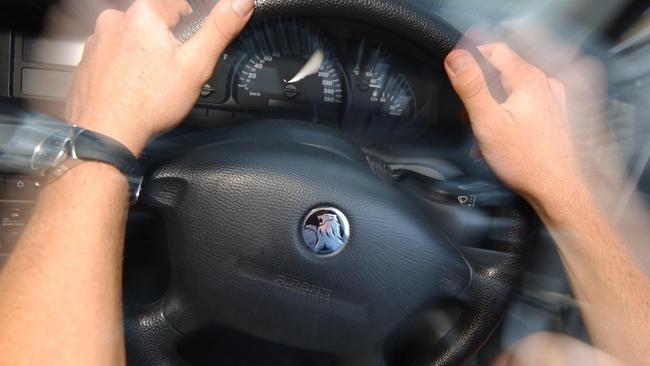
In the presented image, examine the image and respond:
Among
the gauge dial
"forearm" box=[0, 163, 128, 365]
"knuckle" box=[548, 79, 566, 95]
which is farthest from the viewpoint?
the gauge dial

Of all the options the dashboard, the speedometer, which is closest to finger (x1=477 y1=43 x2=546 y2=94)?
the dashboard

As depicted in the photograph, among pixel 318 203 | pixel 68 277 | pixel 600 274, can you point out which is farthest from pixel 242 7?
pixel 600 274

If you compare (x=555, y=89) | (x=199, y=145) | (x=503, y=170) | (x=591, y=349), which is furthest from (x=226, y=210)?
(x=591, y=349)

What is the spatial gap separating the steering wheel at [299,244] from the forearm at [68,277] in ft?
0.29

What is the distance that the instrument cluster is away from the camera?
3.21ft

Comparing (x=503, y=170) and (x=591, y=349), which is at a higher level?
(x=503, y=170)

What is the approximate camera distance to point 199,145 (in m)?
0.87

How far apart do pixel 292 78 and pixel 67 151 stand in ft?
1.34

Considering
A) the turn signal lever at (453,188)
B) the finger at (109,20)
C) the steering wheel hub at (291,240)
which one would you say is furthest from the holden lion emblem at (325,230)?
the finger at (109,20)

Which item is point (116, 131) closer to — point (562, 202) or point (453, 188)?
point (453, 188)

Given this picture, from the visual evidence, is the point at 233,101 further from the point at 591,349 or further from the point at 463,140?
the point at 591,349

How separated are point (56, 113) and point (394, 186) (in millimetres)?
545

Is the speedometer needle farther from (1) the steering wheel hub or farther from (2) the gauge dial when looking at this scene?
(1) the steering wheel hub

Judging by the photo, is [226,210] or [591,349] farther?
[591,349]
